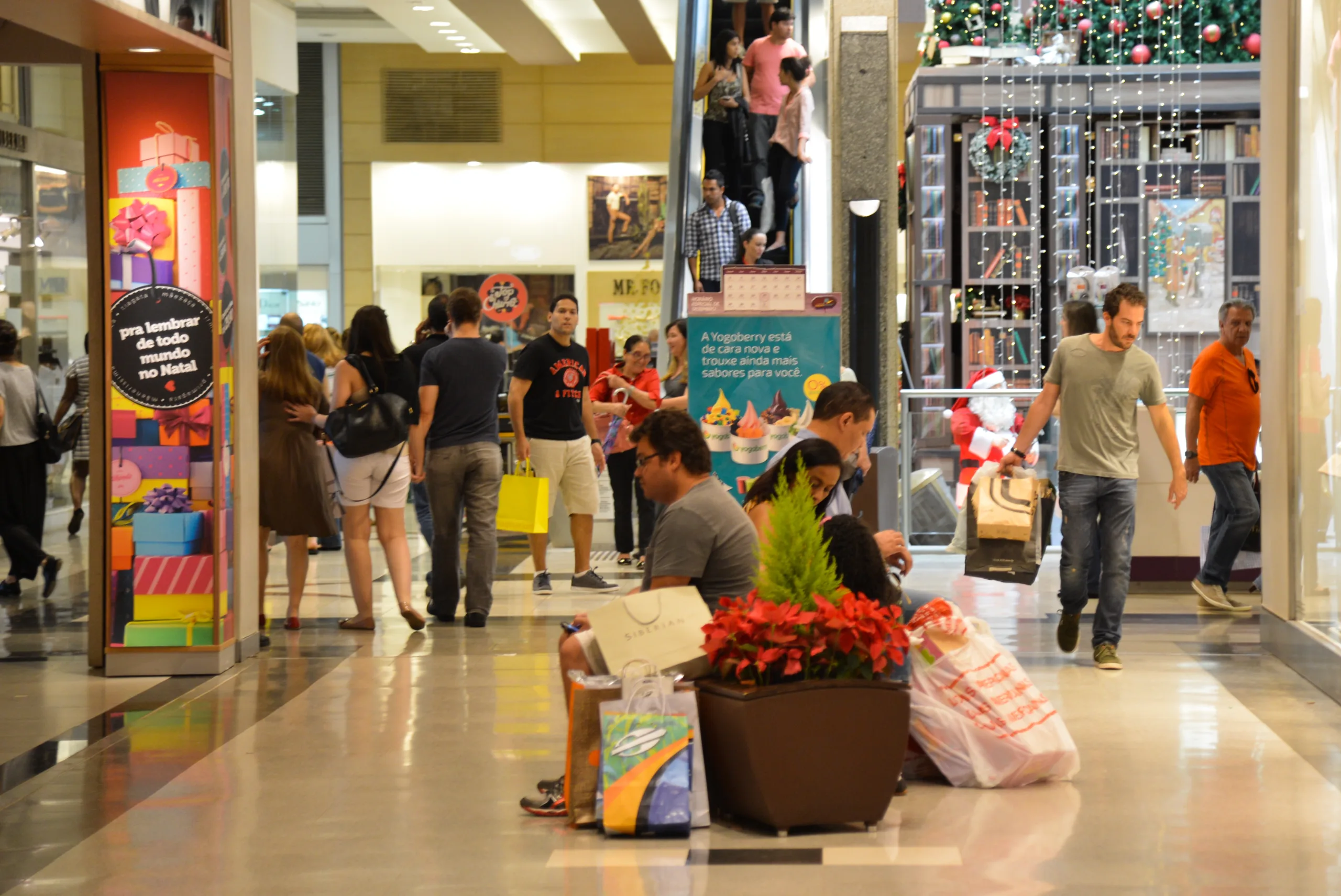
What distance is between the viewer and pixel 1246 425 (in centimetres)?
800

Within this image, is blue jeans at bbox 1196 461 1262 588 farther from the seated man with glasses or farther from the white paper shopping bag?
the white paper shopping bag

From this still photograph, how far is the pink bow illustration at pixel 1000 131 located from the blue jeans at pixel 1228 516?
695 centimetres

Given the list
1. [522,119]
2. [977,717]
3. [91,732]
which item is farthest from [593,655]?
[522,119]

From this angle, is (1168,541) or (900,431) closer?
(1168,541)

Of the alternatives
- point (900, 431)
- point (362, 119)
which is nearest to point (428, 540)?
point (900, 431)

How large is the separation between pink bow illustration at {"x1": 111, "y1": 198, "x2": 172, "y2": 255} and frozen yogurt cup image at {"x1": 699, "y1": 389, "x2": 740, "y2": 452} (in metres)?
2.35

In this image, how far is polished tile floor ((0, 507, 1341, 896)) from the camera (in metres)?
3.76

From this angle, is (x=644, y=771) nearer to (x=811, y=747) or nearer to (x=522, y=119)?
(x=811, y=747)

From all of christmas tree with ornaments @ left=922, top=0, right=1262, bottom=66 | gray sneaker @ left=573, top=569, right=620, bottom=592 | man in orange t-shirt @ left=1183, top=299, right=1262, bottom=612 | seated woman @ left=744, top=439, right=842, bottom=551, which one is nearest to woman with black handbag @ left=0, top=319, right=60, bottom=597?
gray sneaker @ left=573, top=569, right=620, bottom=592

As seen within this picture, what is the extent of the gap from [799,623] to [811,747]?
33 centimetres

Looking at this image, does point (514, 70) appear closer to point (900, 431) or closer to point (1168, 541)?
point (900, 431)

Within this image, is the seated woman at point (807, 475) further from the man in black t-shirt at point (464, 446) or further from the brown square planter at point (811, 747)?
the man in black t-shirt at point (464, 446)

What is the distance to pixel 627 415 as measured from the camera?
964 cm

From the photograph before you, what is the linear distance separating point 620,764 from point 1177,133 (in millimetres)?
12150
